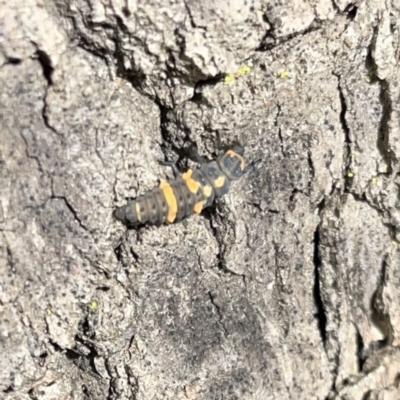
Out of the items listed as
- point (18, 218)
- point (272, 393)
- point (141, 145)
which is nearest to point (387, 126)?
point (141, 145)

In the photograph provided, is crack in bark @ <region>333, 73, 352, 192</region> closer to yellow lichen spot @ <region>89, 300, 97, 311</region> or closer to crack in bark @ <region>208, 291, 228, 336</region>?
crack in bark @ <region>208, 291, 228, 336</region>

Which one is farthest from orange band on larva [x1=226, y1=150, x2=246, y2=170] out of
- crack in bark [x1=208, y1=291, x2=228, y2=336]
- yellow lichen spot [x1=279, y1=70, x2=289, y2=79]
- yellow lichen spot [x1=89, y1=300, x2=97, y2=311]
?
yellow lichen spot [x1=89, y1=300, x2=97, y2=311]

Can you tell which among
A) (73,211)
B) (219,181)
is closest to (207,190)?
(219,181)

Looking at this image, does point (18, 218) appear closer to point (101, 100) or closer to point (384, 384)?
point (101, 100)

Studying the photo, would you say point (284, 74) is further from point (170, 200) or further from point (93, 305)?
point (93, 305)

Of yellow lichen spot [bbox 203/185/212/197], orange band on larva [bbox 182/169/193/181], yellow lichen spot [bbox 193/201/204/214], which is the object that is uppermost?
orange band on larva [bbox 182/169/193/181]
